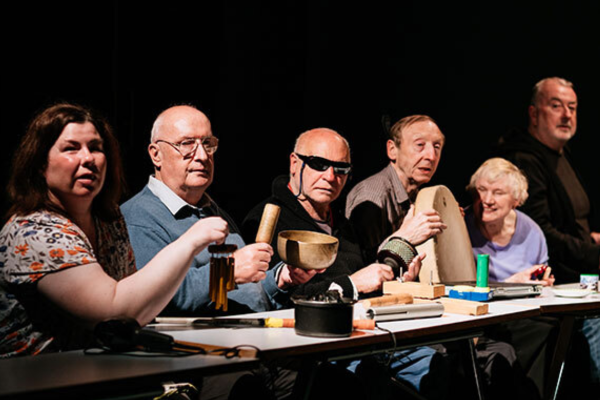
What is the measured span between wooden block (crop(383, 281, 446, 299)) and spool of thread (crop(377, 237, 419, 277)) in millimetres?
146

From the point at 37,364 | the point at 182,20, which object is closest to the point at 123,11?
the point at 182,20

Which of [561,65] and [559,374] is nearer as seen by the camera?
[559,374]

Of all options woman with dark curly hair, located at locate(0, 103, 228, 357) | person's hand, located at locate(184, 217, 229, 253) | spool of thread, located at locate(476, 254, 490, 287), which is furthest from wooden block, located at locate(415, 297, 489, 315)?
woman with dark curly hair, located at locate(0, 103, 228, 357)

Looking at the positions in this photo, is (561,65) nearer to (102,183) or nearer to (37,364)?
(102,183)

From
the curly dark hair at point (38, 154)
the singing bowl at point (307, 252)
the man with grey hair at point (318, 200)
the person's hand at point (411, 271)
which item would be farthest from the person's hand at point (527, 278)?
the curly dark hair at point (38, 154)

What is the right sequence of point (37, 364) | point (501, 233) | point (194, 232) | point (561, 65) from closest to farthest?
point (37, 364) < point (194, 232) < point (501, 233) < point (561, 65)

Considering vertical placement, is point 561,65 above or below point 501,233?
above

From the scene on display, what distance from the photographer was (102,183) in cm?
233

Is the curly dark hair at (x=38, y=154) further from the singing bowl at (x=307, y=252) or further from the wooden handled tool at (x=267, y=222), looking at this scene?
the singing bowl at (x=307, y=252)

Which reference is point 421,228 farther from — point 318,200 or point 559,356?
point 559,356

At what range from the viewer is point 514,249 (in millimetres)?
4512

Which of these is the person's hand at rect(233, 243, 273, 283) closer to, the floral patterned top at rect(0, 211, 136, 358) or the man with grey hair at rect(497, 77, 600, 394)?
the floral patterned top at rect(0, 211, 136, 358)

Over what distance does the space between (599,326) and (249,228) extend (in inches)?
87.0

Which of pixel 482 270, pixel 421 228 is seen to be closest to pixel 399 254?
pixel 421 228
